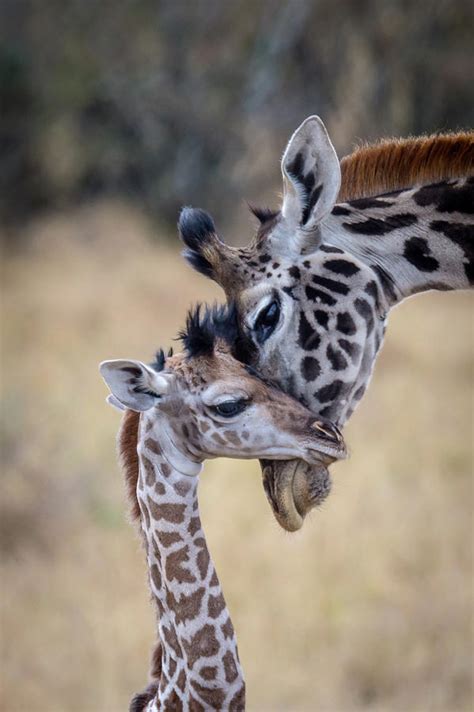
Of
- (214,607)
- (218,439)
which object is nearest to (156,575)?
(214,607)

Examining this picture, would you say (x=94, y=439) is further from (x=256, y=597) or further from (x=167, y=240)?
(x=167, y=240)

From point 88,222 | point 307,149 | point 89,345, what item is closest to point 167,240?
point 88,222

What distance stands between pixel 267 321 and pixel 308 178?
60cm

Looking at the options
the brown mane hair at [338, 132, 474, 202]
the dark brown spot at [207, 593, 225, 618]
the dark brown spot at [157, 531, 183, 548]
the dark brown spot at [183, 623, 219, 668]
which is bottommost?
the dark brown spot at [183, 623, 219, 668]

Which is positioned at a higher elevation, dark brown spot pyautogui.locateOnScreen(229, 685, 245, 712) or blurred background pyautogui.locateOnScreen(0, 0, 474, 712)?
blurred background pyautogui.locateOnScreen(0, 0, 474, 712)

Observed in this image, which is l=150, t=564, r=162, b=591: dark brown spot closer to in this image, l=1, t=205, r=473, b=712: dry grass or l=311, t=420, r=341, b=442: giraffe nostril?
l=311, t=420, r=341, b=442: giraffe nostril

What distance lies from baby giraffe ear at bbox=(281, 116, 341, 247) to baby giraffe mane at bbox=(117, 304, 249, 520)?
1.57 feet

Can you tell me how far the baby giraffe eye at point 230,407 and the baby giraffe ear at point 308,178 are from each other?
3.17 feet

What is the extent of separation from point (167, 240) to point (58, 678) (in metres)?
12.3

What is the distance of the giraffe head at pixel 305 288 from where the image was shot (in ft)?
15.8

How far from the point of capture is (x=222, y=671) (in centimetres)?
436

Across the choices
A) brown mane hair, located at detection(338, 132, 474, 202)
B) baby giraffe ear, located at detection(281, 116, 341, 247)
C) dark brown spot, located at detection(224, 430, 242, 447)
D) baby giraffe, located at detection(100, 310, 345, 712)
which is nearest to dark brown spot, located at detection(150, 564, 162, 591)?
baby giraffe, located at detection(100, 310, 345, 712)

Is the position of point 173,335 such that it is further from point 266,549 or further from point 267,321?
point 267,321

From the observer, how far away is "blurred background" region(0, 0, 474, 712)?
9.05m
